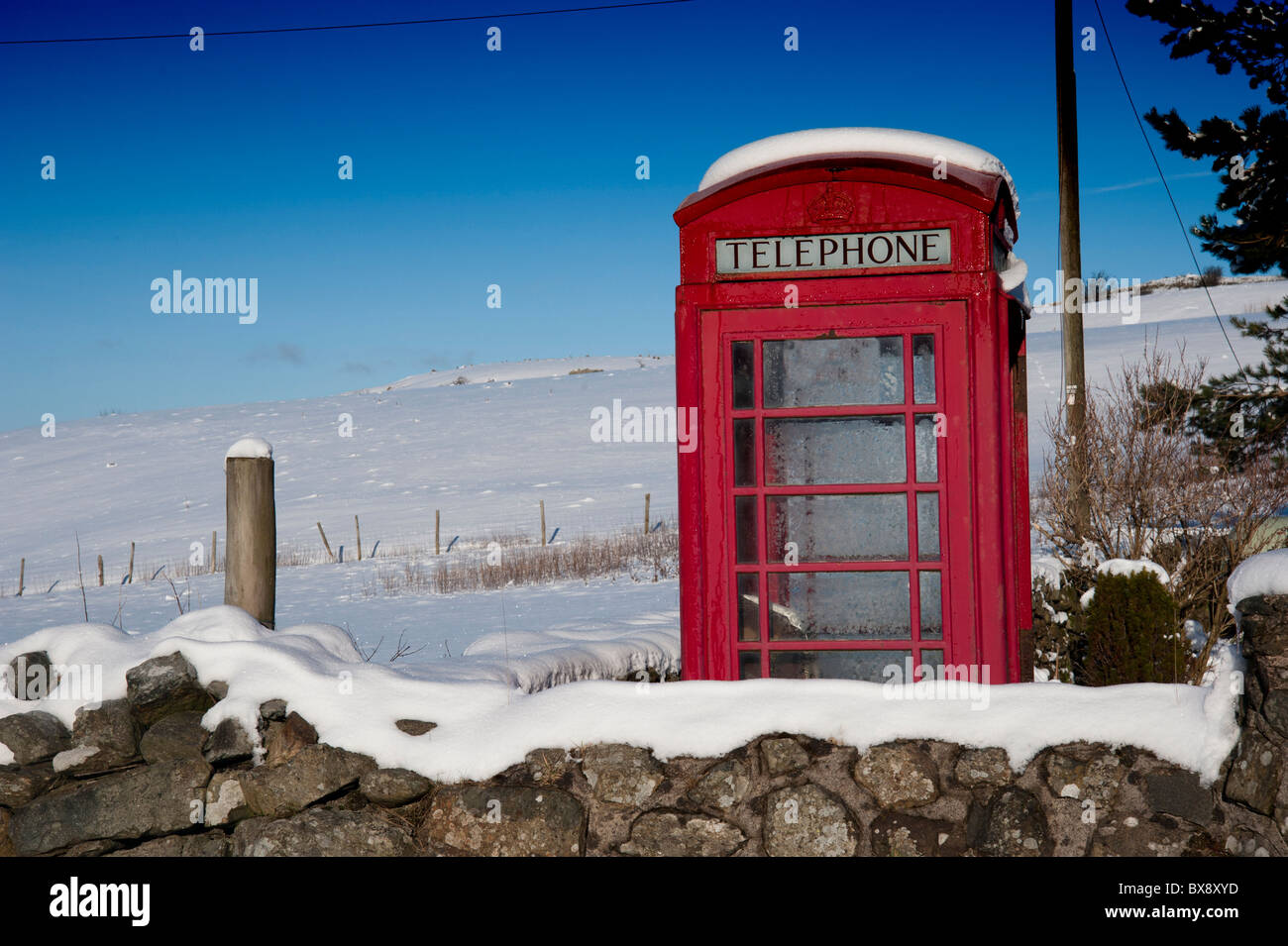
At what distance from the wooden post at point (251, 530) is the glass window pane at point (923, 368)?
2835 millimetres

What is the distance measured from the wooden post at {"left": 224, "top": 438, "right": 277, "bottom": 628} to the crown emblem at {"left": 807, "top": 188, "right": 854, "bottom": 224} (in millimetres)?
2602

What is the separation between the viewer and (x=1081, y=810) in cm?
359

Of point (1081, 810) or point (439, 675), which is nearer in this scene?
point (1081, 810)

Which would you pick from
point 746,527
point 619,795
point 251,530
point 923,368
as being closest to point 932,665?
point 746,527

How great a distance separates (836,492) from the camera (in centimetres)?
435

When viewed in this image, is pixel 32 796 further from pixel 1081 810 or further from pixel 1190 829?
pixel 1190 829

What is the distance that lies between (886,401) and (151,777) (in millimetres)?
3180

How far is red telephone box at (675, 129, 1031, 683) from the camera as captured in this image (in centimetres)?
420

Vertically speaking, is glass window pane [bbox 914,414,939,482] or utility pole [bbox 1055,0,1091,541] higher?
utility pole [bbox 1055,0,1091,541]

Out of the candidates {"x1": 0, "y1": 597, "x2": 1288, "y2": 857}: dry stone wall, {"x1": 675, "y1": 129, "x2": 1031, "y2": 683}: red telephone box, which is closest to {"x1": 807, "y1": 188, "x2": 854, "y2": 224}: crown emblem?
{"x1": 675, "y1": 129, "x2": 1031, "y2": 683}: red telephone box

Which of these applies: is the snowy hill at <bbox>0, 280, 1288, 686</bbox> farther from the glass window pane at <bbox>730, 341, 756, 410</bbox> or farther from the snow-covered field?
the glass window pane at <bbox>730, 341, 756, 410</bbox>

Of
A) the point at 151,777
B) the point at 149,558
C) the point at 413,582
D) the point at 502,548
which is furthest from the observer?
the point at 149,558
